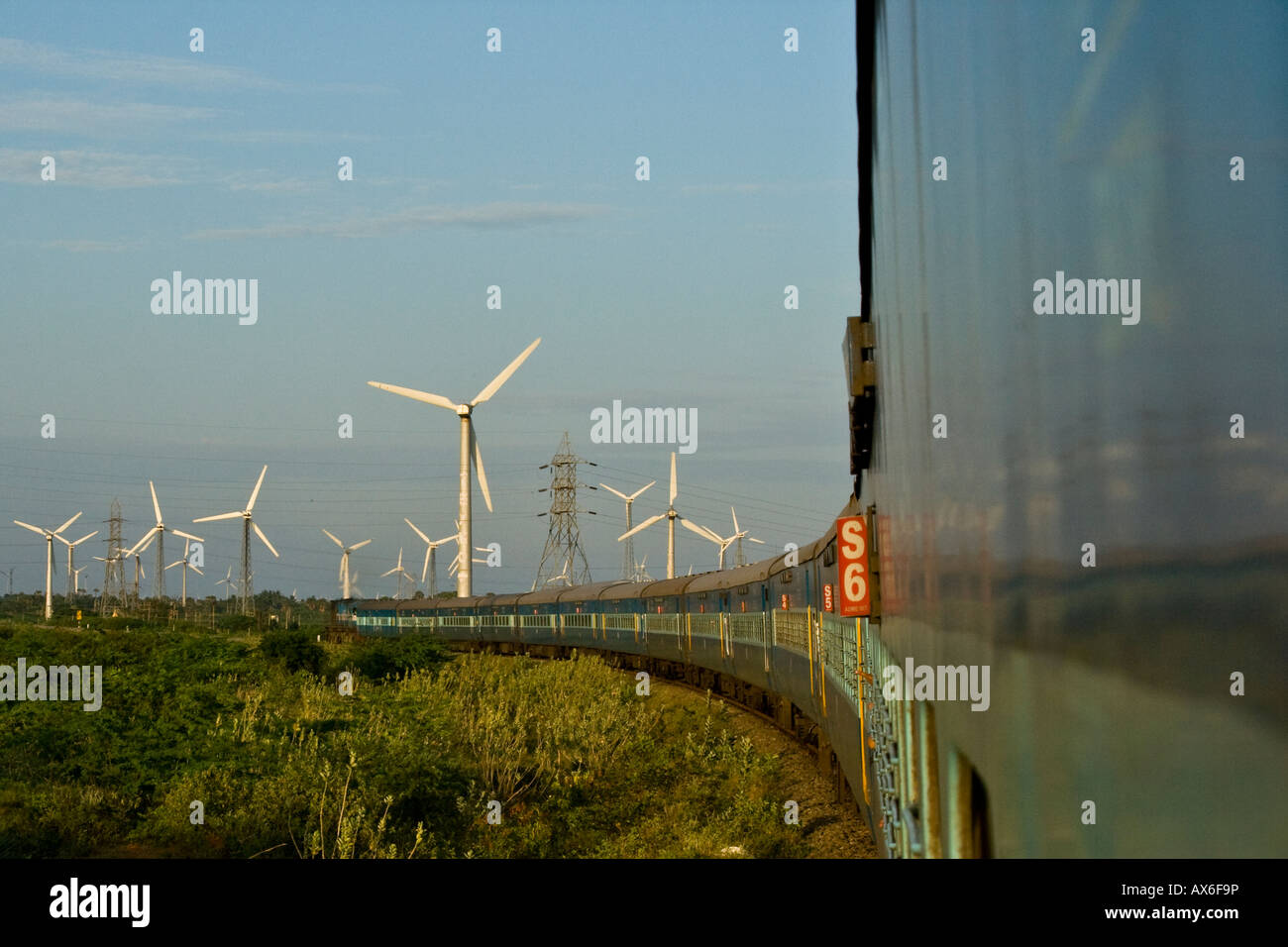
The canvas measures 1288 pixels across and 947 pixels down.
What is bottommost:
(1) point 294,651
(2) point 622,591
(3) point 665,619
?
(1) point 294,651

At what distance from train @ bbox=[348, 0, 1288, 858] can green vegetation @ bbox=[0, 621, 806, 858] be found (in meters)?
11.2

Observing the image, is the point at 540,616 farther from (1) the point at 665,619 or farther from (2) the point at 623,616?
(1) the point at 665,619

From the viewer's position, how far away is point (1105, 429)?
62.1 inches

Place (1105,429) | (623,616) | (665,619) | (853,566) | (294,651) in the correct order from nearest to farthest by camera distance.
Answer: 1. (1105,429)
2. (853,566)
3. (665,619)
4. (294,651)
5. (623,616)

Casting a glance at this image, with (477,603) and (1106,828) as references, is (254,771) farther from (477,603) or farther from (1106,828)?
(477,603)

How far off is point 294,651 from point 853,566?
30.1 m

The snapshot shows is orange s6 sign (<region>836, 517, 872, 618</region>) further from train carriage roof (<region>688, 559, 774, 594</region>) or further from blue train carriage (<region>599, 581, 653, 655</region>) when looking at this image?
blue train carriage (<region>599, 581, 653, 655</region>)

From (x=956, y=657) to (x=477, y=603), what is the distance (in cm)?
5359

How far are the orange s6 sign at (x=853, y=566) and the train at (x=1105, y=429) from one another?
20.6 feet

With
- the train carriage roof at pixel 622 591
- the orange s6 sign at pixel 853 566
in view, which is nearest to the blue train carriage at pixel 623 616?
the train carriage roof at pixel 622 591

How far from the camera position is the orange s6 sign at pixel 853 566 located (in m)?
10.4

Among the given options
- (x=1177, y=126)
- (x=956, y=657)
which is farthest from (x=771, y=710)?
(x=1177, y=126)

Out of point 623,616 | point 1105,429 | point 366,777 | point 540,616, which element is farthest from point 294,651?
point 1105,429

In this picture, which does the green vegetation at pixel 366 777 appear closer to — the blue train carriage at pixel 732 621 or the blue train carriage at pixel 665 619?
the blue train carriage at pixel 732 621
